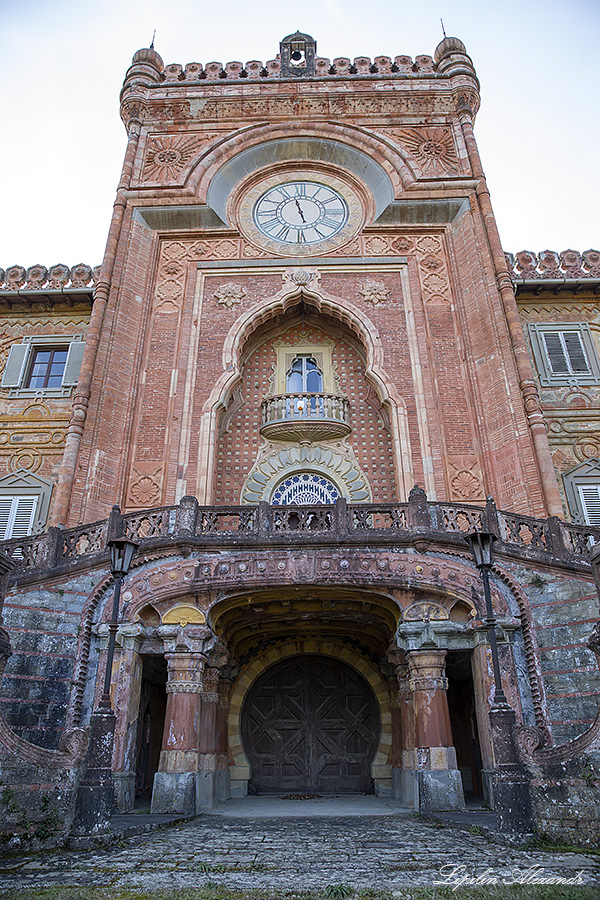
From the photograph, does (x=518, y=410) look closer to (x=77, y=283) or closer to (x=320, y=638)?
(x=320, y=638)

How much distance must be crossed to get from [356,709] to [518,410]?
855 centimetres

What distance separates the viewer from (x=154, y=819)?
9.64 m

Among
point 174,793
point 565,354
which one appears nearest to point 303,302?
point 565,354

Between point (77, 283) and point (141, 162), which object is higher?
point (141, 162)

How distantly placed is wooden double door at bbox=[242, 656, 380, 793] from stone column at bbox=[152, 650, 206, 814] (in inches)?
174

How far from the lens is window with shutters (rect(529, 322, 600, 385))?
19438mm

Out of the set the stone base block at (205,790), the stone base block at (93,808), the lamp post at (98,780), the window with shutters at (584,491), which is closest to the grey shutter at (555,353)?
the window with shutters at (584,491)

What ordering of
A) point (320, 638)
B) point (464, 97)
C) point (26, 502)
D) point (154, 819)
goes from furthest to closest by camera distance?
point (464, 97) < point (26, 502) < point (320, 638) < point (154, 819)

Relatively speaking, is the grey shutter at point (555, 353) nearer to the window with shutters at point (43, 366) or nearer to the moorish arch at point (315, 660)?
the moorish arch at point (315, 660)

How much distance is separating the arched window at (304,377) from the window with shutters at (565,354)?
6825 millimetres

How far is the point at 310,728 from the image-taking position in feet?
50.2

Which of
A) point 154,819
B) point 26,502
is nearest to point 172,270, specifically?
point 26,502

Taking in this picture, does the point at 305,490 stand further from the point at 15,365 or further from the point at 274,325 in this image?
the point at 15,365

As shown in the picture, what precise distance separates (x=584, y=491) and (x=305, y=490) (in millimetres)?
7769
